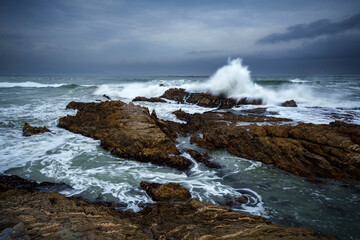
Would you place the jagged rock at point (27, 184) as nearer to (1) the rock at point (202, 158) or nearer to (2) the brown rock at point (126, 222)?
(2) the brown rock at point (126, 222)

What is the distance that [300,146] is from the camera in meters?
6.40

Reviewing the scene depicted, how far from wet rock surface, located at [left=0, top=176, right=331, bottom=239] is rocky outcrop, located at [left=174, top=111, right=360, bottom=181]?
367cm

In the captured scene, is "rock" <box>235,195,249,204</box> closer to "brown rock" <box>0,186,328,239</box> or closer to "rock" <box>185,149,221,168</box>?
"brown rock" <box>0,186,328,239</box>

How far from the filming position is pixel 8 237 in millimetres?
2236

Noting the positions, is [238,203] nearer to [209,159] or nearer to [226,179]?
[226,179]

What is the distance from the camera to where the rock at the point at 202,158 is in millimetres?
6607

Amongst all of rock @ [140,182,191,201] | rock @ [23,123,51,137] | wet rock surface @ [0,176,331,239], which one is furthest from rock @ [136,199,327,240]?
rock @ [23,123,51,137]

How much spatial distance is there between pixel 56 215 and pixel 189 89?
20.4 m

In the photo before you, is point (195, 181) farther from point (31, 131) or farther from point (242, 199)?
point (31, 131)

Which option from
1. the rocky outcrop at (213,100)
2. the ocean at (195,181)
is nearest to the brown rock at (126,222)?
the ocean at (195,181)

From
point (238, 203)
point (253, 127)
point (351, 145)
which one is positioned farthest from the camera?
point (253, 127)

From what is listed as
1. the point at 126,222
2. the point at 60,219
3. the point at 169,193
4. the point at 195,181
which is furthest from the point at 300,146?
the point at 60,219

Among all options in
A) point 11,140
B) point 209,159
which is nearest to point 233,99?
point 209,159

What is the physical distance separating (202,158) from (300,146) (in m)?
3.23
